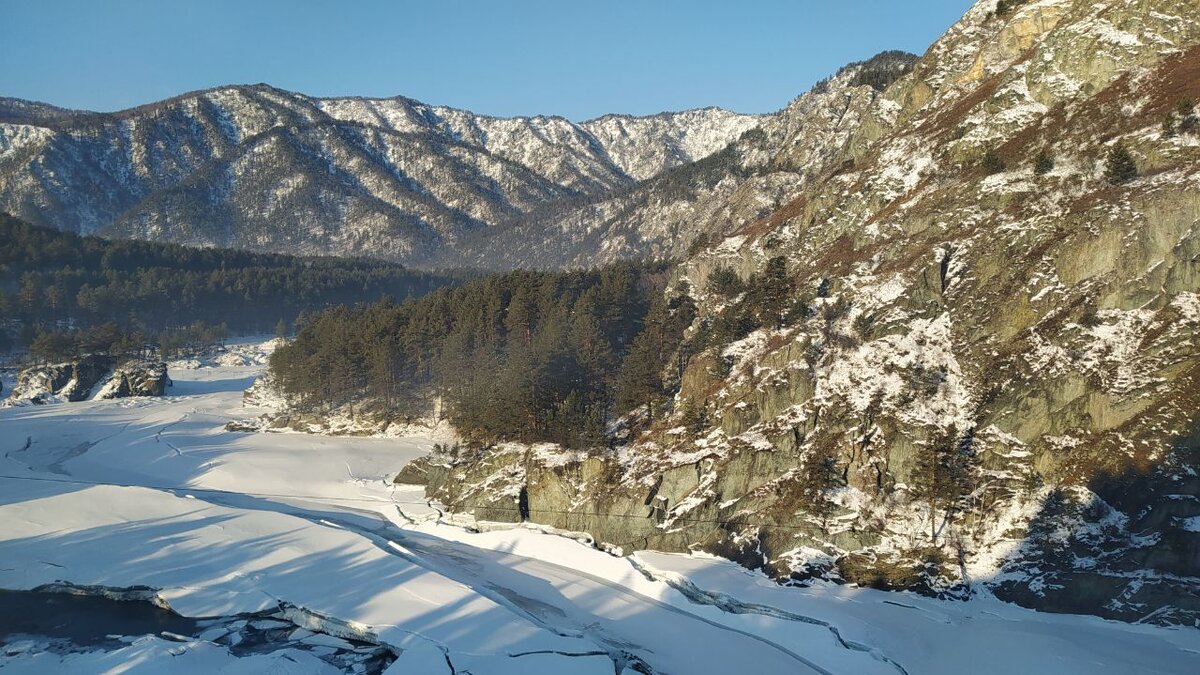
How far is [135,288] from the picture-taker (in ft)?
486

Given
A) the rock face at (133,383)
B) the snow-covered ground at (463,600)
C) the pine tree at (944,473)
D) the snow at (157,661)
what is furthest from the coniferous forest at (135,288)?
the pine tree at (944,473)

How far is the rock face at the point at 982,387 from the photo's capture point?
107 ft

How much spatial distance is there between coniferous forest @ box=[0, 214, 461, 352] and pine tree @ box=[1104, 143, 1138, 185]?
140138 millimetres

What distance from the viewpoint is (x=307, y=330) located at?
92.6 metres

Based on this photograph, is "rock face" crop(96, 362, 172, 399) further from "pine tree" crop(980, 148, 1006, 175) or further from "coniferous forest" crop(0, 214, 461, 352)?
"pine tree" crop(980, 148, 1006, 175)

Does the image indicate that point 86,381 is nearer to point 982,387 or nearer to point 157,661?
point 157,661

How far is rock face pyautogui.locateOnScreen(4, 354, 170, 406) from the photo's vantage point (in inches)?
3807

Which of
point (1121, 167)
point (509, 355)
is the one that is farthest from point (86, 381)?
point (1121, 167)

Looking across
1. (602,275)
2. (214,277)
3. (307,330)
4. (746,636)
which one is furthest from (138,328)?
(746,636)

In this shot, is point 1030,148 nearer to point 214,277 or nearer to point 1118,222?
point 1118,222

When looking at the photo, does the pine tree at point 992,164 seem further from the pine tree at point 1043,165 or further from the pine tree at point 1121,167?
the pine tree at point 1121,167

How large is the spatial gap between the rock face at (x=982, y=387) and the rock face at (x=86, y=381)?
2758 inches

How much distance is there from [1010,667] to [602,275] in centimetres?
6885

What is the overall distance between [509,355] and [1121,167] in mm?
53745
